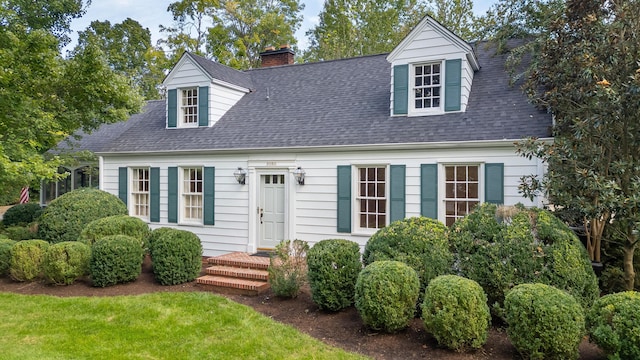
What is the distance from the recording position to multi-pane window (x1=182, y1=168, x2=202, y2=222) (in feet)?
36.3

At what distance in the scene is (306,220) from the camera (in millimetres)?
9617

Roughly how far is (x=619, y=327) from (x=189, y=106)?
1114 cm

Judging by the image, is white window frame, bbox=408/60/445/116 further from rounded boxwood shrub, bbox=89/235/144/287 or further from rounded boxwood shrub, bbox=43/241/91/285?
rounded boxwood shrub, bbox=43/241/91/285

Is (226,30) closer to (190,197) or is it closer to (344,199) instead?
(190,197)

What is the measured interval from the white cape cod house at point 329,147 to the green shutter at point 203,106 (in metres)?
0.04

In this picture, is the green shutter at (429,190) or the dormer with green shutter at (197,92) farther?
the dormer with green shutter at (197,92)

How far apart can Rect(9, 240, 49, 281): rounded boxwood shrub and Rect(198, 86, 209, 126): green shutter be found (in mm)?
5185

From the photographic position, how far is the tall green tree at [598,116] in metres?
5.27

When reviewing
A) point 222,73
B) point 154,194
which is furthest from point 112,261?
point 222,73

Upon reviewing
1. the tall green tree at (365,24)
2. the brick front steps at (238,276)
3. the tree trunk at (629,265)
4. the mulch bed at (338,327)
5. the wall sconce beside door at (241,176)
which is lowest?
the mulch bed at (338,327)

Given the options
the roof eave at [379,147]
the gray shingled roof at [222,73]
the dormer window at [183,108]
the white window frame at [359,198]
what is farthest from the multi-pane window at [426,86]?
the dormer window at [183,108]

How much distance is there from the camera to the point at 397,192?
28.1 ft

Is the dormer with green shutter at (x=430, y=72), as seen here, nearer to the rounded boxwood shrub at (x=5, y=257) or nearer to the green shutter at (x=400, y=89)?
the green shutter at (x=400, y=89)

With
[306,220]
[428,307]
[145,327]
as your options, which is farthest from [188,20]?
[428,307]
